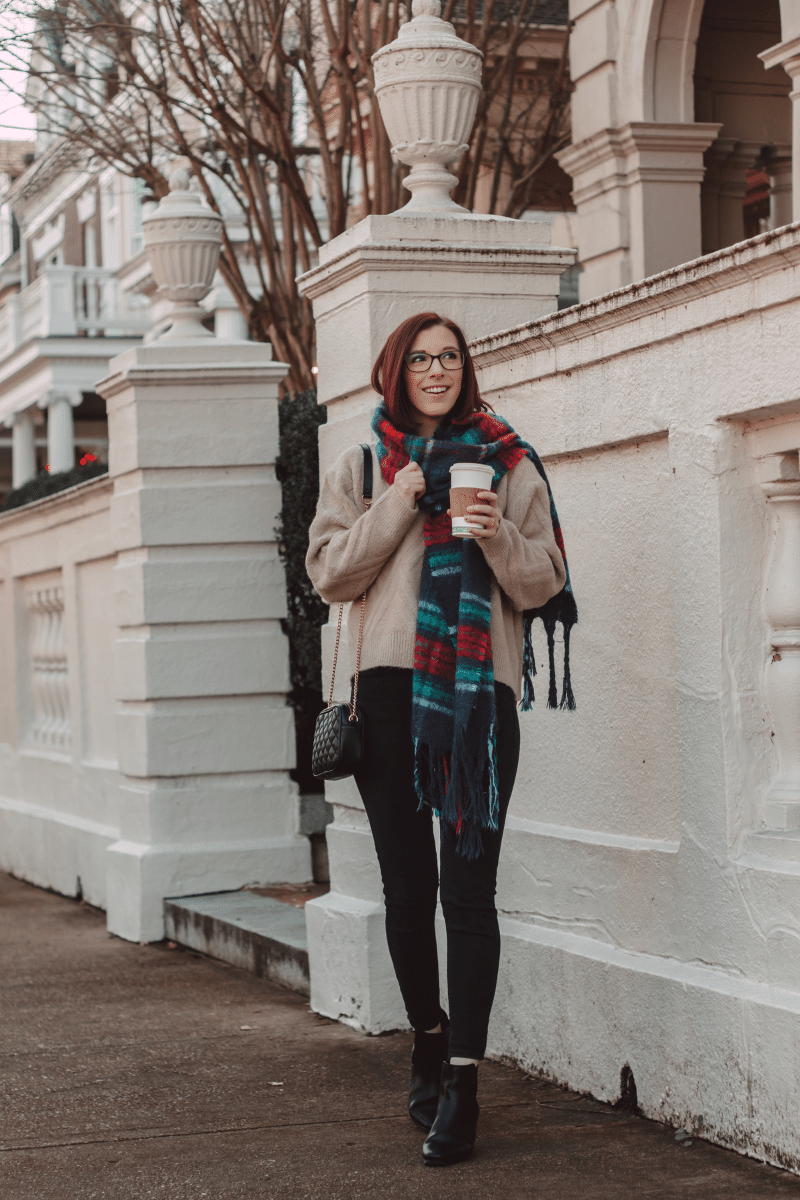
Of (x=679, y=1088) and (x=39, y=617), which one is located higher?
(x=39, y=617)

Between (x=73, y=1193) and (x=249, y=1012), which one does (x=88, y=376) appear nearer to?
(x=249, y=1012)

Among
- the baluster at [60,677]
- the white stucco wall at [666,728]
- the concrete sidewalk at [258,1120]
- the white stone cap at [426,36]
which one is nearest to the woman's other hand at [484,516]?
the white stucco wall at [666,728]

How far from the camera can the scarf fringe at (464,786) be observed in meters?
3.59

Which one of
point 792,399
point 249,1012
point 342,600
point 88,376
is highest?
point 88,376

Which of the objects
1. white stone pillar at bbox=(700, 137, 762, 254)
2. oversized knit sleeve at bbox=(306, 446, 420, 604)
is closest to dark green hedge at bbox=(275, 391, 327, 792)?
oversized knit sleeve at bbox=(306, 446, 420, 604)

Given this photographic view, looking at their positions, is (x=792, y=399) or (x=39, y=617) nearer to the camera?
(x=792, y=399)

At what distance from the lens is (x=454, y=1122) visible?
3650 mm

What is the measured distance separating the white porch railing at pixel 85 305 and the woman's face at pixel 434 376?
21.8 meters

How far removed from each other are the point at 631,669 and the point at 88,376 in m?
22.6

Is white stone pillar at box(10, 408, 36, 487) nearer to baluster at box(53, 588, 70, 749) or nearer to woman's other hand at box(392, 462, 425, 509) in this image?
baluster at box(53, 588, 70, 749)

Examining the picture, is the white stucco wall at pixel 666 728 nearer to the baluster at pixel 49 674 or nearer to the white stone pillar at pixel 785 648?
the white stone pillar at pixel 785 648

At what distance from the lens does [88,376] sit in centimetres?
2578

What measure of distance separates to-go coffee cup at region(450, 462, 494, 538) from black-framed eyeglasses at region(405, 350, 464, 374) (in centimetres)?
44

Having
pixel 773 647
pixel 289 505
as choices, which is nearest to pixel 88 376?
pixel 289 505
